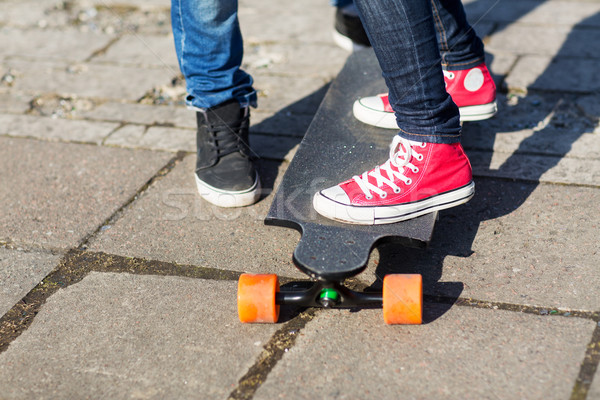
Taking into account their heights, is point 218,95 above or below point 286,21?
above

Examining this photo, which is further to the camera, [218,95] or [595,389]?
[218,95]

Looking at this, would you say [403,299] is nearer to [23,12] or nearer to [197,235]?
[197,235]

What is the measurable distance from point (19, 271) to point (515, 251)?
1438 millimetres

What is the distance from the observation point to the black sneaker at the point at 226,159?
6.97 feet

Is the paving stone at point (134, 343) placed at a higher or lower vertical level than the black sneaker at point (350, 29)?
lower

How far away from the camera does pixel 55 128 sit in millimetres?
2729

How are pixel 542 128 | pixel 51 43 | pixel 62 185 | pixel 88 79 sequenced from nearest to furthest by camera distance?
pixel 62 185 → pixel 542 128 → pixel 88 79 → pixel 51 43

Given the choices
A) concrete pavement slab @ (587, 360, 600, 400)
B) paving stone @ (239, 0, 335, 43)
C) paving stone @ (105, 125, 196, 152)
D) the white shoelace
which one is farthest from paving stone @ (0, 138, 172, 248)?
concrete pavement slab @ (587, 360, 600, 400)

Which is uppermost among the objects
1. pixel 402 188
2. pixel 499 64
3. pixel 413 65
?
pixel 413 65

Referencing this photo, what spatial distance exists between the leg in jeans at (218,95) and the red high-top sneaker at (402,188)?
0.45 m

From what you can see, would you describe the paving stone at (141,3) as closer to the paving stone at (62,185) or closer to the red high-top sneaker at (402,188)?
the paving stone at (62,185)

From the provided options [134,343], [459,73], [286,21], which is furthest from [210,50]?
[286,21]

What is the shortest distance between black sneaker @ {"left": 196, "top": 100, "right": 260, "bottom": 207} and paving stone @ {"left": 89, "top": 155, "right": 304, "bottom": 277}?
0.05 metres

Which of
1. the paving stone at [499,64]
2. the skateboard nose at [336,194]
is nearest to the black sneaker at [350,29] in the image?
the paving stone at [499,64]
